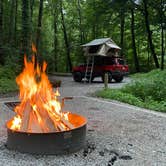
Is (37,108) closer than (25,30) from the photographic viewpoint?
Yes

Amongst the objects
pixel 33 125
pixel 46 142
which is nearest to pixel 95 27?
pixel 33 125

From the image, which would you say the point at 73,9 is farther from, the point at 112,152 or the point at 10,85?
the point at 112,152

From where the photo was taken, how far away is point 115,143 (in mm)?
5504

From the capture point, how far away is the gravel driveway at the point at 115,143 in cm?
459

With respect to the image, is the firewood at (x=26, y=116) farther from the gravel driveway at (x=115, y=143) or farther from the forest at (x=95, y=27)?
the forest at (x=95, y=27)

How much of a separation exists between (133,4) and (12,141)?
25056 mm

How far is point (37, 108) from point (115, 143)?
4.91 ft

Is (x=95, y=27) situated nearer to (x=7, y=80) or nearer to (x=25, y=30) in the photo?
(x=25, y=30)

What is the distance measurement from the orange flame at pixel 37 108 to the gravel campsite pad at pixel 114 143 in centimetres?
49

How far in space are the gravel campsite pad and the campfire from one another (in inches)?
5.5

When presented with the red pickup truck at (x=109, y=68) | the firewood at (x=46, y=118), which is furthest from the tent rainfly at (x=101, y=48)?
the firewood at (x=46, y=118)

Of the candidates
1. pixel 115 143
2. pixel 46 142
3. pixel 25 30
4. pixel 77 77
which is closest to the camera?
pixel 46 142

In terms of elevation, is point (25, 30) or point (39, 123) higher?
point (25, 30)

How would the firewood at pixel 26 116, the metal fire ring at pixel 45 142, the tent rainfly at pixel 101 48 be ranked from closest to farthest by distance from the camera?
the metal fire ring at pixel 45 142 < the firewood at pixel 26 116 < the tent rainfly at pixel 101 48
